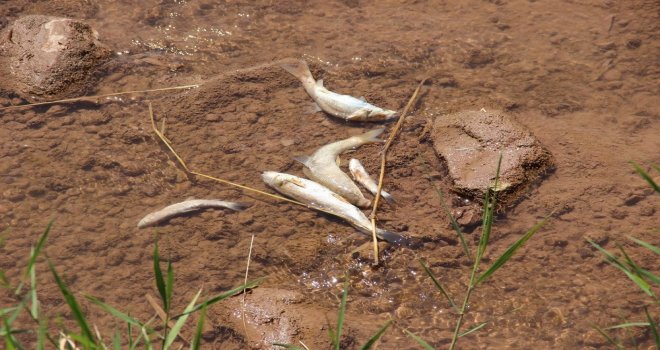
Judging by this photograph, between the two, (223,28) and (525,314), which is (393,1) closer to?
(223,28)

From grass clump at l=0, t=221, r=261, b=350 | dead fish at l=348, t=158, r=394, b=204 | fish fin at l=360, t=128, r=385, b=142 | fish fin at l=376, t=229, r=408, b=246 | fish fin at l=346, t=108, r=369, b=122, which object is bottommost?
fish fin at l=376, t=229, r=408, b=246

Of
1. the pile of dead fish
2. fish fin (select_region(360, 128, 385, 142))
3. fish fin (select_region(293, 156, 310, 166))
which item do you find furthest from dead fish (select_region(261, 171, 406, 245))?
fish fin (select_region(360, 128, 385, 142))

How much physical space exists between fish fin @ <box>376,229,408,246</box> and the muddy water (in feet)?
0.15

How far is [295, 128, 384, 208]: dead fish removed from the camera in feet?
15.4

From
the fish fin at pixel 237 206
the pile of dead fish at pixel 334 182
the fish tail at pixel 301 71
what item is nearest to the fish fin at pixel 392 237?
the pile of dead fish at pixel 334 182

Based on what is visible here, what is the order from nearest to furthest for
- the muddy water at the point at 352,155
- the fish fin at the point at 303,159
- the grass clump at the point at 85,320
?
the grass clump at the point at 85,320
the muddy water at the point at 352,155
the fish fin at the point at 303,159

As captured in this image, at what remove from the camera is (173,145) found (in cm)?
510

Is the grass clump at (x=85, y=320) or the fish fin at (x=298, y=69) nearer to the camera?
the grass clump at (x=85, y=320)

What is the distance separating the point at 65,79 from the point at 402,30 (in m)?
2.68

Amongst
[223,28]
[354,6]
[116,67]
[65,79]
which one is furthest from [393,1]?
[65,79]

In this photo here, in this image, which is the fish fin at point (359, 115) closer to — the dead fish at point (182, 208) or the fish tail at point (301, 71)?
the fish tail at point (301, 71)

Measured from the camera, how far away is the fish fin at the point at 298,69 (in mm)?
5539

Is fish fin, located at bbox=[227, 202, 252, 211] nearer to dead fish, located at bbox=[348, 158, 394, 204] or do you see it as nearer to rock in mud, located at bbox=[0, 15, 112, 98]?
dead fish, located at bbox=[348, 158, 394, 204]

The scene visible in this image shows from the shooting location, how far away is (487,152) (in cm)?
485
